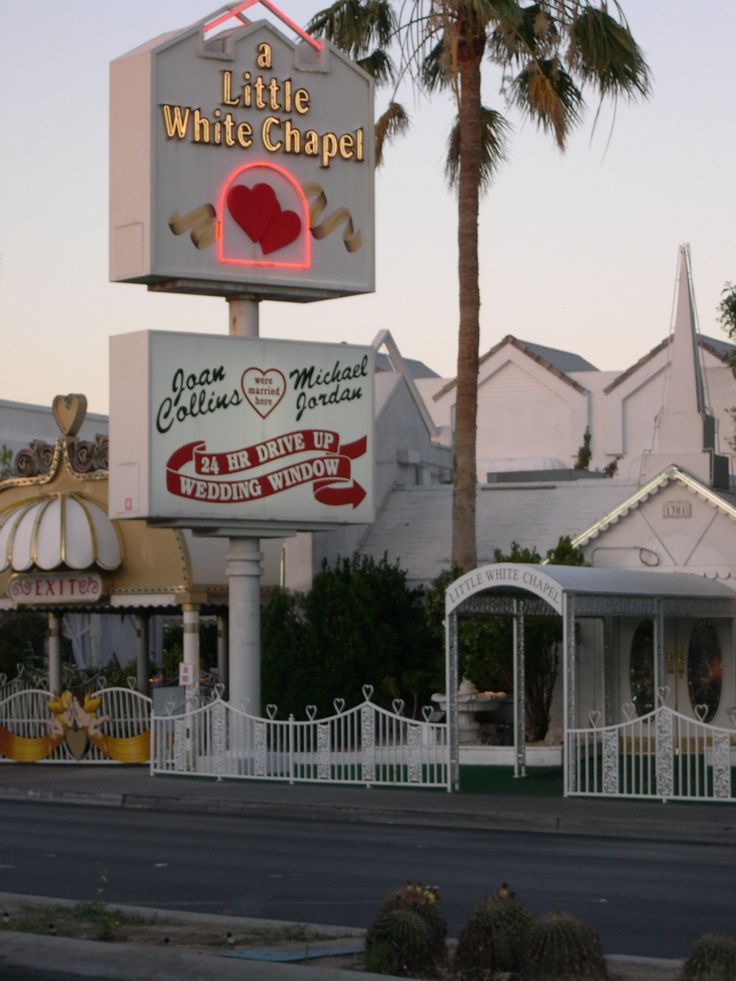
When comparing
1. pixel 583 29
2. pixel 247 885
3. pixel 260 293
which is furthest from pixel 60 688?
pixel 247 885

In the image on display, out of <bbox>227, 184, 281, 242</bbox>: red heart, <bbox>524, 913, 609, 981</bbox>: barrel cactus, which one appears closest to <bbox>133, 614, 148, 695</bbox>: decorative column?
<bbox>227, 184, 281, 242</bbox>: red heart

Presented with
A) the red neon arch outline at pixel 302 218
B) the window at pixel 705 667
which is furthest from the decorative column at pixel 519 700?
the red neon arch outline at pixel 302 218

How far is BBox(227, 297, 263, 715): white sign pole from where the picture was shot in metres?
28.1

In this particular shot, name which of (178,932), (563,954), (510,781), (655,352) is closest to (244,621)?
(510,781)

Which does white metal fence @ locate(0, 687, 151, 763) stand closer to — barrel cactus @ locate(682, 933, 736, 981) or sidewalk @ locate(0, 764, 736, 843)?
sidewalk @ locate(0, 764, 736, 843)

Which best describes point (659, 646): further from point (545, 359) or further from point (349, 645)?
point (545, 359)

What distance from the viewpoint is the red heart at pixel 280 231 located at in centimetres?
2783

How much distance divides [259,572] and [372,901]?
50.1ft

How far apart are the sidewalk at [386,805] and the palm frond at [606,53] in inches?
498

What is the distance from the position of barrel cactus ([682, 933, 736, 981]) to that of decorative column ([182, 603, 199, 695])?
64.6 feet

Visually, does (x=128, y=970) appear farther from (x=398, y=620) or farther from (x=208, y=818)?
(x=398, y=620)

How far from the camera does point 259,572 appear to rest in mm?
28719

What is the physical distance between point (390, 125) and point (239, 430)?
7399mm

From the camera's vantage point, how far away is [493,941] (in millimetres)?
9383
